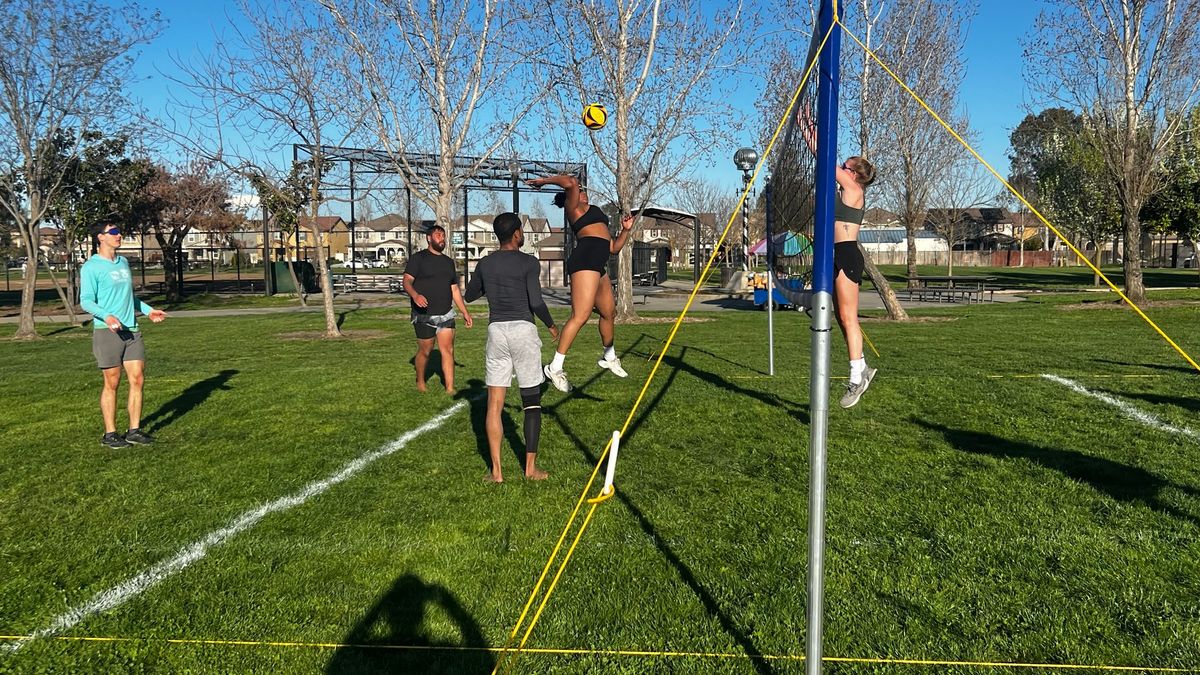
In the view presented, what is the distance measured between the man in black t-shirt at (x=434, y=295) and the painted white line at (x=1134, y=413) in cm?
682

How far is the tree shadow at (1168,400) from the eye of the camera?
7.54 meters

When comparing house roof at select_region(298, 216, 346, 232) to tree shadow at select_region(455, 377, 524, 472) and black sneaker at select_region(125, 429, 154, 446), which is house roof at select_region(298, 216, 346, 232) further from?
black sneaker at select_region(125, 429, 154, 446)

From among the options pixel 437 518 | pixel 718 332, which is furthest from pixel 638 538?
pixel 718 332

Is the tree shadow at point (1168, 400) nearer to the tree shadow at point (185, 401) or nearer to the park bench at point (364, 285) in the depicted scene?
the tree shadow at point (185, 401)

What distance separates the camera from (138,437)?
690 centimetres

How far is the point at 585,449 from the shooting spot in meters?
6.43

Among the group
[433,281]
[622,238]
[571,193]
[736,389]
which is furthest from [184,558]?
[736,389]

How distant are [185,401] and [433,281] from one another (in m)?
3.11

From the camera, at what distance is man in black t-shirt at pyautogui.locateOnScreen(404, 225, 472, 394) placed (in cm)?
912

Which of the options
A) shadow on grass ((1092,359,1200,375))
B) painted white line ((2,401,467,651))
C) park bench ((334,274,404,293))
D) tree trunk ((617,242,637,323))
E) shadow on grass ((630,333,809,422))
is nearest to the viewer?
painted white line ((2,401,467,651))

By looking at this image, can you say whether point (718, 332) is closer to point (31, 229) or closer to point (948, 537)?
point (948, 537)

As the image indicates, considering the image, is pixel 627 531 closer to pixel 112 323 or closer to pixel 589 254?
pixel 589 254

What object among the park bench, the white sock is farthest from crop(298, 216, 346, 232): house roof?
the white sock

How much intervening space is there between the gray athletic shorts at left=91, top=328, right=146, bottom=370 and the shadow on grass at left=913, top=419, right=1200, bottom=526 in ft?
22.6
